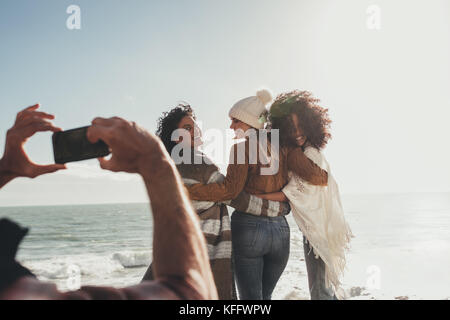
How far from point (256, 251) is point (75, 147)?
2.11 meters

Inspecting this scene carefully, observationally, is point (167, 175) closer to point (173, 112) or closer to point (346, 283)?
point (173, 112)

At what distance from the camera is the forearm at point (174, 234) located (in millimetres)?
685

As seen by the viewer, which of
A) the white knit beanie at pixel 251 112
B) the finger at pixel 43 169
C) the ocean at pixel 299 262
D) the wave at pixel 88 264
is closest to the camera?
the finger at pixel 43 169

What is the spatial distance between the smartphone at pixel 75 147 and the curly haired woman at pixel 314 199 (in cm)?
207

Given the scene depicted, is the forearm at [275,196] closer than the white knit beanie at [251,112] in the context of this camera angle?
Yes

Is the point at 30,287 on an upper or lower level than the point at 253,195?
upper

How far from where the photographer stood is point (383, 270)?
1333 cm

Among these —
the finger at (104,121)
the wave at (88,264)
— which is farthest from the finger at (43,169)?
the wave at (88,264)

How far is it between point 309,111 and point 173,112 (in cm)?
126

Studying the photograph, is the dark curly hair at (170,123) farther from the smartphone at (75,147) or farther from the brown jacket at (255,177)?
the smartphone at (75,147)

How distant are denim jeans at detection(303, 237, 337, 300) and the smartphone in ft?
8.26

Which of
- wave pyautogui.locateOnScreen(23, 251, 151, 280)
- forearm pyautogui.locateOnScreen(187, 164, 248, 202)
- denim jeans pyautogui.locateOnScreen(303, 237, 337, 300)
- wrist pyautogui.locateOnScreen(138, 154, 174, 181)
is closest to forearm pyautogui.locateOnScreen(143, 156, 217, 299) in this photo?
wrist pyautogui.locateOnScreen(138, 154, 174, 181)
